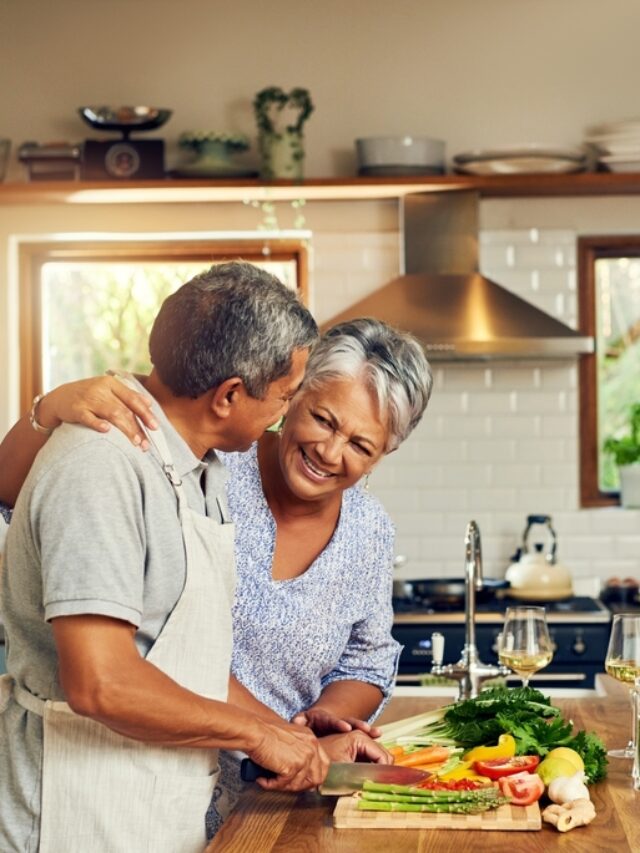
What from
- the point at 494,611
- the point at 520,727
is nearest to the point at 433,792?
the point at 520,727

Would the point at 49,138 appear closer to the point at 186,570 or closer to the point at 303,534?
the point at 303,534

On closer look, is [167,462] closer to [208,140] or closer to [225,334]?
[225,334]

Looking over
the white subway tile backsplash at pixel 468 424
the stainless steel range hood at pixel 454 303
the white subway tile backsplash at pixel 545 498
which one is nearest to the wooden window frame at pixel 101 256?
the stainless steel range hood at pixel 454 303

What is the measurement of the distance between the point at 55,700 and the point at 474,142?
3955mm

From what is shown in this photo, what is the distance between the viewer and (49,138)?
5.58 m

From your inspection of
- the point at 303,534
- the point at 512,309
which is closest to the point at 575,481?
the point at 512,309

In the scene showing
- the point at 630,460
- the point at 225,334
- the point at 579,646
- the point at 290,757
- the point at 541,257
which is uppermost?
the point at 541,257

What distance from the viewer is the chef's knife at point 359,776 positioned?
2.09 m

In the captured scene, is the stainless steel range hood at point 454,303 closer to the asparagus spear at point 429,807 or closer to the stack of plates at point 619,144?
the stack of plates at point 619,144

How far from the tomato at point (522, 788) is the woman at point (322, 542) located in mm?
312

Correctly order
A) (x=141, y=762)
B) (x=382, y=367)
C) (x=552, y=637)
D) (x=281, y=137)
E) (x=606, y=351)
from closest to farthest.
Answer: (x=141, y=762)
(x=382, y=367)
(x=552, y=637)
(x=281, y=137)
(x=606, y=351)

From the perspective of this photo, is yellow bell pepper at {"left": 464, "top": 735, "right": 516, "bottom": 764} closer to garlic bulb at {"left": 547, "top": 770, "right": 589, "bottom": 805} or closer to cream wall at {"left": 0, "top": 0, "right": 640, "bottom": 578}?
garlic bulb at {"left": 547, "top": 770, "right": 589, "bottom": 805}

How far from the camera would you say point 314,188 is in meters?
5.25

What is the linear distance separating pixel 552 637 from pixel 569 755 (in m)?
2.60
